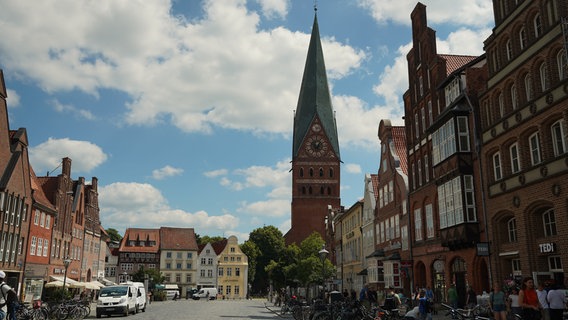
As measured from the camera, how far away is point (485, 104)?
86.0ft

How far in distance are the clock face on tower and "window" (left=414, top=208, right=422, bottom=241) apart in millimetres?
68122

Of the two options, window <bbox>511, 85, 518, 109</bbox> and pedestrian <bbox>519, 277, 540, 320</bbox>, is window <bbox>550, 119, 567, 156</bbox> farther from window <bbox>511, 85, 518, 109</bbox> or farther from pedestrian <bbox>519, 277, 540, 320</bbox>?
pedestrian <bbox>519, 277, 540, 320</bbox>

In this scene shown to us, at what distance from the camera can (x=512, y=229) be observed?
23922 mm

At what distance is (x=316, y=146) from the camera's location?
10356 centimetres

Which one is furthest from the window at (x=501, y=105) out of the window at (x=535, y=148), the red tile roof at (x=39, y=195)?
the red tile roof at (x=39, y=195)

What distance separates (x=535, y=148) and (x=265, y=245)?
90.1 m

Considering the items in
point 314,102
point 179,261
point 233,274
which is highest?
point 314,102

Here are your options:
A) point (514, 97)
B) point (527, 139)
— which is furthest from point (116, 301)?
point (514, 97)

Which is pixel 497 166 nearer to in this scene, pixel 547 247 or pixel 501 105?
pixel 501 105

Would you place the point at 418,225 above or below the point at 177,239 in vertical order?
below

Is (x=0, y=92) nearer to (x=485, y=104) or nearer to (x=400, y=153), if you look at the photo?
(x=400, y=153)

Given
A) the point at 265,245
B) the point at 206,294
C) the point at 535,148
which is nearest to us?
the point at 535,148

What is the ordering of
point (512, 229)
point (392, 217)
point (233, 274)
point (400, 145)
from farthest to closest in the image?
point (233, 274), point (400, 145), point (392, 217), point (512, 229)

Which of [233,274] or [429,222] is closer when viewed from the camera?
[429,222]
